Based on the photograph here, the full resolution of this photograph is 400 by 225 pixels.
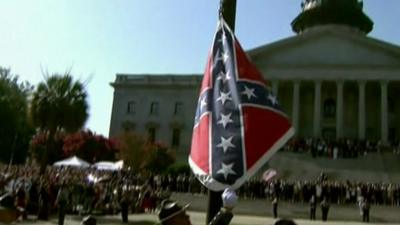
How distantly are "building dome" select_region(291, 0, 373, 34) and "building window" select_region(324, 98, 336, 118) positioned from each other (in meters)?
11.9

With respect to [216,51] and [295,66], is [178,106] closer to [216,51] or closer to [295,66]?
[295,66]

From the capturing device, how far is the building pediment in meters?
54.0

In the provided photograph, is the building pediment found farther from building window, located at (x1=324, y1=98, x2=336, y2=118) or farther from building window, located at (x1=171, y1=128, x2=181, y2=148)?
building window, located at (x1=171, y1=128, x2=181, y2=148)

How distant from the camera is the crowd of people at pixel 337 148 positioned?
42.4 m

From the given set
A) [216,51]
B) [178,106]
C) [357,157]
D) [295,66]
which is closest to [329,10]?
[295,66]

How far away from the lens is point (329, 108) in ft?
187

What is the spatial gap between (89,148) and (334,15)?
29805mm

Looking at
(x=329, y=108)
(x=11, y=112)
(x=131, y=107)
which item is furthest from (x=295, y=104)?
(x=11, y=112)

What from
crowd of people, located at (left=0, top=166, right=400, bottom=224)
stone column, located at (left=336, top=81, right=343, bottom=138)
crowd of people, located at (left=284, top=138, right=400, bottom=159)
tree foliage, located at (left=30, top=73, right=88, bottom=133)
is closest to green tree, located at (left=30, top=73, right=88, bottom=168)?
tree foliage, located at (left=30, top=73, right=88, bottom=133)

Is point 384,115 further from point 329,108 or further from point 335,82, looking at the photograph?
point 329,108

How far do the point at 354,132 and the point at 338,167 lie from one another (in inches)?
617

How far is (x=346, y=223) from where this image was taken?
81.7 ft

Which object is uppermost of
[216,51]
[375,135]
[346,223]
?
[375,135]

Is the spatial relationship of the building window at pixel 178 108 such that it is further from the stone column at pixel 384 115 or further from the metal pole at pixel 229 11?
the metal pole at pixel 229 11
